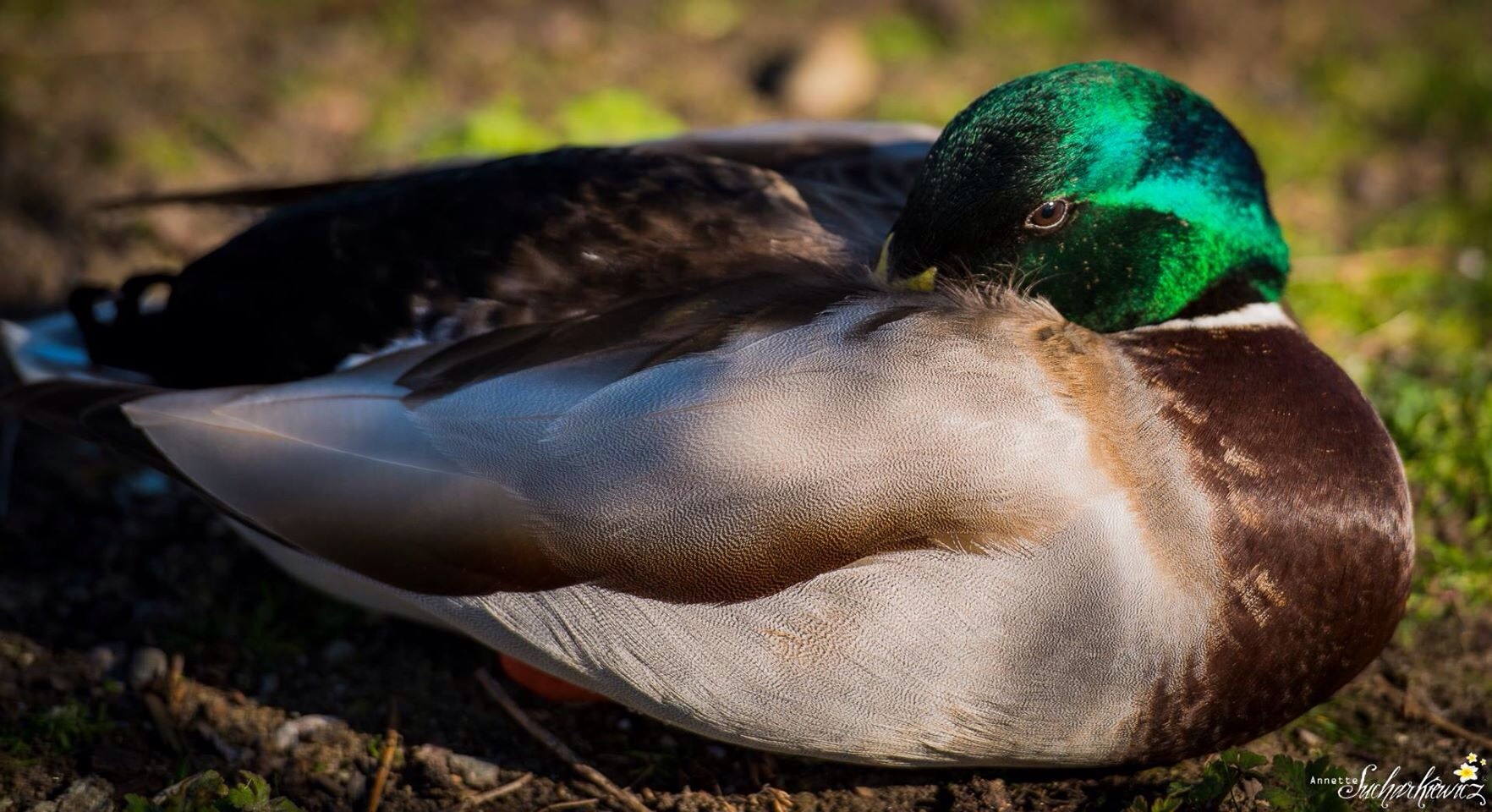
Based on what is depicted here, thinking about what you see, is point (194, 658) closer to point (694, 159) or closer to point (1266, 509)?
point (694, 159)

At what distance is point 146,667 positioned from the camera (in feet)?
9.27

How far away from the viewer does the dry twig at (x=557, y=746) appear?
2.52m

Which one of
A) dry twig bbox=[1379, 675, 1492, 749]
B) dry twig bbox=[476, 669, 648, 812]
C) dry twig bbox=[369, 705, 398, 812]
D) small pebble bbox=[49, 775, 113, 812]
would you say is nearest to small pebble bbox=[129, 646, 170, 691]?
small pebble bbox=[49, 775, 113, 812]

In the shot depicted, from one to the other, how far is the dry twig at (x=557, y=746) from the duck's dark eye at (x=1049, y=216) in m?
1.26

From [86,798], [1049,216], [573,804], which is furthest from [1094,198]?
[86,798]

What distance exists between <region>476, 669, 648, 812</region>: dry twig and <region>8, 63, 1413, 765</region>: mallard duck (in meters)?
0.21

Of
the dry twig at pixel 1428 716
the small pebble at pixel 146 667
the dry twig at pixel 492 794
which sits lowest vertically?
the dry twig at pixel 1428 716

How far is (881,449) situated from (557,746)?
1003 mm

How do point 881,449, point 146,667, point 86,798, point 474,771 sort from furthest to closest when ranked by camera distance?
A: point 146,667, point 474,771, point 86,798, point 881,449

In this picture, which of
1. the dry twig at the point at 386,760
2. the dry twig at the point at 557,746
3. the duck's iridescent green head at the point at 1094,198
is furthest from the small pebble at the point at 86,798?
the duck's iridescent green head at the point at 1094,198

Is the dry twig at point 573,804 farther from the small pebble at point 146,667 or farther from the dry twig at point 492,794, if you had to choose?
the small pebble at point 146,667

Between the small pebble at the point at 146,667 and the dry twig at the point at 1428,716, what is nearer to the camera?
the dry twig at the point at 1428,716

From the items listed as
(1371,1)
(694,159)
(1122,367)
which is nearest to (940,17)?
(1371,1)

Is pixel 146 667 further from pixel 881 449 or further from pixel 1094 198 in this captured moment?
pixel 1094 198
